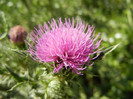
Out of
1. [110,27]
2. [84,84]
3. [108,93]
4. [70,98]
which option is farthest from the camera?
[110,27]

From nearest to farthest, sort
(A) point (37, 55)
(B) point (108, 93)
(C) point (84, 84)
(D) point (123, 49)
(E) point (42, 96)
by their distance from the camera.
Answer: (A) point (37, 55), (E) point (42, 96), (B) point (108, 93), (C) point (84, 84), (D) point (123, 49)

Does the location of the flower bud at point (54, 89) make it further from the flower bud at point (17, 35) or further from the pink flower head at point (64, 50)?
the flower bud at point (17, 35)

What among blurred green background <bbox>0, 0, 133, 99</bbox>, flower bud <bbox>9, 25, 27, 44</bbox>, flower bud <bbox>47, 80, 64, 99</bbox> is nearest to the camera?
flower bud <bbox>47, 80, 64, 99</bbox>

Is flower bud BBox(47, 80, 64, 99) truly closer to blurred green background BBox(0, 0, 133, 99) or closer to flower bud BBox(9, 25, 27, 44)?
flower bud BBox(9, 25, 27, 44)

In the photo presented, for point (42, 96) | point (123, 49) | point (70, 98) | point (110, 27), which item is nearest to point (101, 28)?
point (110, 27)

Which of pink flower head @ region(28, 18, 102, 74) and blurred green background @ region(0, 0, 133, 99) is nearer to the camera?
pink flower head @ region(28, 18, 102, 74)

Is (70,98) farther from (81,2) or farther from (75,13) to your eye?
(81,2)

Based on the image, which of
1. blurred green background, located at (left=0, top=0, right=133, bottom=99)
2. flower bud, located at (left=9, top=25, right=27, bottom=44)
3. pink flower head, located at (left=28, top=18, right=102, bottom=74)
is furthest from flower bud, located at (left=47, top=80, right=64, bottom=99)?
blurred green background, located at (left=0, top=0, right=133, bottom=99)

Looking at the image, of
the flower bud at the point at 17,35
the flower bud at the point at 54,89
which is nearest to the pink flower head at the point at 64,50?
the flower bud at the point at 54,89
